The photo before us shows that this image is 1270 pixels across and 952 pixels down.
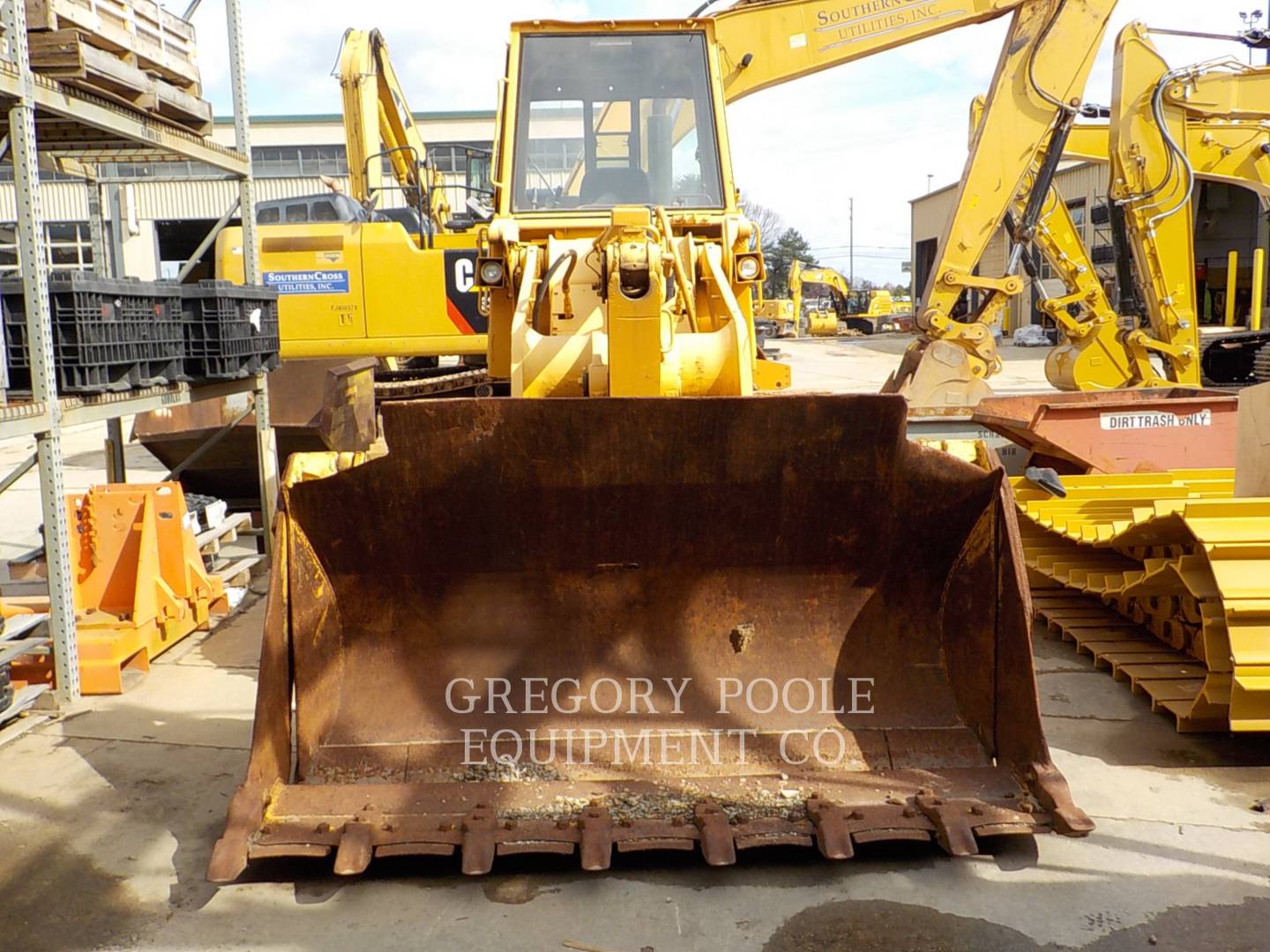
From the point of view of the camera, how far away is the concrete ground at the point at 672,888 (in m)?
3.02

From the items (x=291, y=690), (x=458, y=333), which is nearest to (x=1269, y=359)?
(x=458, y=333)

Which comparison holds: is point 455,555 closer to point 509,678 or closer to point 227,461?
point 509,678

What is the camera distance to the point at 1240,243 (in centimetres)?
2655

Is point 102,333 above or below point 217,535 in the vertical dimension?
above

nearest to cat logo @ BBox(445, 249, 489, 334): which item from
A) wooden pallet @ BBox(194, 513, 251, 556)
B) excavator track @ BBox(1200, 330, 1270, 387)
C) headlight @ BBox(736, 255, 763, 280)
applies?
wooden pallet @ BBox(194, 513, 251, 556)

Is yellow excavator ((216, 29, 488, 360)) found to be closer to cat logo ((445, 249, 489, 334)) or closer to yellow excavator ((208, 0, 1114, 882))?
cat logo ((445, 249, 489, 334))

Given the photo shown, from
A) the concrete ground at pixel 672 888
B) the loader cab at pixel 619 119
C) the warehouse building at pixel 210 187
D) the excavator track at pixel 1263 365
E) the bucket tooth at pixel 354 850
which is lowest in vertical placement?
the concrete ground at pixel 672 888

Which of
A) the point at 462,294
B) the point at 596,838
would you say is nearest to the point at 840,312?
the point at 462,294

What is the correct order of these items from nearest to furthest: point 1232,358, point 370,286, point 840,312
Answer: point 370,286 < point 1232,358 < point 840,312

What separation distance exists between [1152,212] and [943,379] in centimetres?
258

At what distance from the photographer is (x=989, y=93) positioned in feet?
30.1

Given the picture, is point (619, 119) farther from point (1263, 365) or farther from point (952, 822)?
point (1263, 365)

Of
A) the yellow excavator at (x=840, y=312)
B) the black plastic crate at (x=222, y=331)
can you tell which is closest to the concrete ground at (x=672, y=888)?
the black plastic crate at (x=222, y=331)

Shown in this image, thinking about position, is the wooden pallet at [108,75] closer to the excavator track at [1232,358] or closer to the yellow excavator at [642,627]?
the yellow excavator at [642,627]
